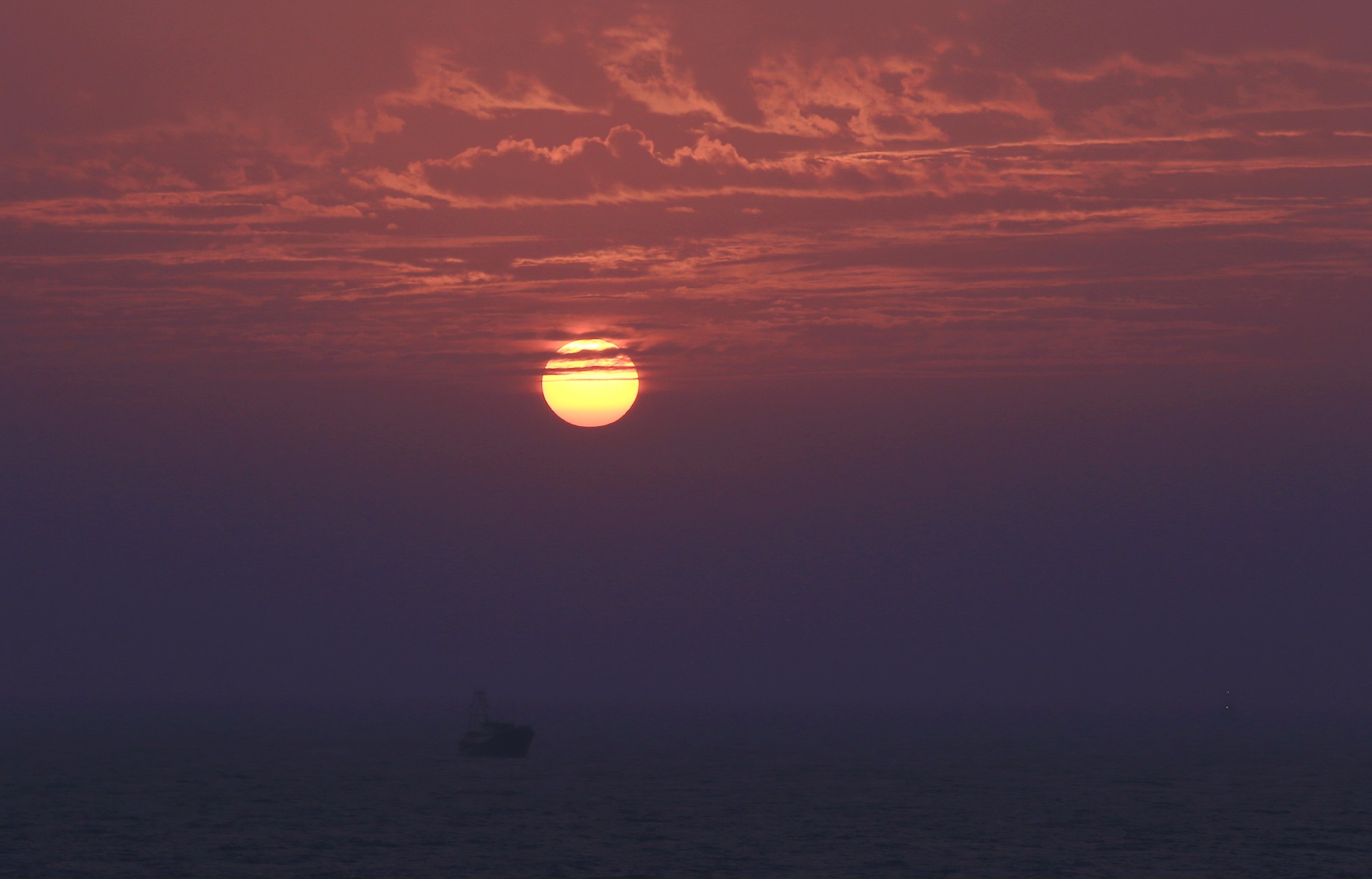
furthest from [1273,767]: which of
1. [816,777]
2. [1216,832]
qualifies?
[1216,832]

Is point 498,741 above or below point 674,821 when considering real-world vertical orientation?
above

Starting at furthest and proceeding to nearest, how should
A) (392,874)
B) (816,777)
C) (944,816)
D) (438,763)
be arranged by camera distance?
(438,763) < (816,777) < (944,816) < (392,874)

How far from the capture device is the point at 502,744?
186m

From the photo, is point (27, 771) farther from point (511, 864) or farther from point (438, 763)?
point (511, 864)

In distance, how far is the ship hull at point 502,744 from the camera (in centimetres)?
18538

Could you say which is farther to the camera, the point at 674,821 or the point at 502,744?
the point at 502,744

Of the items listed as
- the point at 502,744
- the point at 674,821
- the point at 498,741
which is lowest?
the point at 674,821

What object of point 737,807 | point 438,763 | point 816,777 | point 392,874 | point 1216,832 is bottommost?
point 392,874

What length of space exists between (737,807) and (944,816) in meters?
17.4

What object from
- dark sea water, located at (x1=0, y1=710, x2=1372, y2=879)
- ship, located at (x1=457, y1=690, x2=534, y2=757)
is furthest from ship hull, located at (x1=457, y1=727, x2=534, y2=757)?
dark sea water, located at (x1=0, y1=710, x2=1372, y2=879)

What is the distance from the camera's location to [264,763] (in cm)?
18925

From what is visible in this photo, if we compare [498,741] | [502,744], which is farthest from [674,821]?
[498,741]

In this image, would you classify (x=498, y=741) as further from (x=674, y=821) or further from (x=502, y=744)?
(x=674, y=821)

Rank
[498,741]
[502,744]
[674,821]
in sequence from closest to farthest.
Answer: [674,821] → [502,744] → [498,741]
